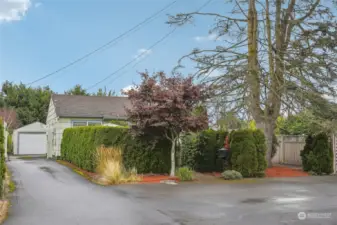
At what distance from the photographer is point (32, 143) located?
106 ft

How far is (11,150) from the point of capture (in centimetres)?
3309

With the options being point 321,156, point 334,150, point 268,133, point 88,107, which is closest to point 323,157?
point 321,156

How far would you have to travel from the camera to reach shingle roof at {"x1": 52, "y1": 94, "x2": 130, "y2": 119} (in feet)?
83.6

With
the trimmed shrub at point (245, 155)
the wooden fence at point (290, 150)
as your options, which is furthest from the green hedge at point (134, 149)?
the wooden fence at point (290, 150)

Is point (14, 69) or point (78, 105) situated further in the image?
point (78, 105)

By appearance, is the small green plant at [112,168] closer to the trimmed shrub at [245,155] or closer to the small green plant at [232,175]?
the small green plant at [232,175]

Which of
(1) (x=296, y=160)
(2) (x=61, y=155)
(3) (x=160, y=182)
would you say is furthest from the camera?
(2) (x=61, y=155)

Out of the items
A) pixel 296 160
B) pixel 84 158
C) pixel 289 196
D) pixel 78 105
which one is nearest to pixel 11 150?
pixel 78 105

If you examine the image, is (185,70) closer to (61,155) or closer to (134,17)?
(134,17)

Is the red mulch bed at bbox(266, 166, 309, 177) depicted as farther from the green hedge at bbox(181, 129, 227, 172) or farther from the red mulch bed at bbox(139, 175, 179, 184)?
the red mulch bed at bbox(139, 175, 179, 184)

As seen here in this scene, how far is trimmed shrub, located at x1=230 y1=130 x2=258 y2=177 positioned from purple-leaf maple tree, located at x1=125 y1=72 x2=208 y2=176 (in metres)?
1.67

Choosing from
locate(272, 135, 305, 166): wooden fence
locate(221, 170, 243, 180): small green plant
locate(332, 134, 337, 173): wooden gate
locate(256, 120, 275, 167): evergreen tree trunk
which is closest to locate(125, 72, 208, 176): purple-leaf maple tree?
locate(221, 170, 243, 180): small green plant

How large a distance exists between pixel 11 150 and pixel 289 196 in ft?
97.2

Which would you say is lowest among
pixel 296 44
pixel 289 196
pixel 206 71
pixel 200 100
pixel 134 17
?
pixel 289 196
